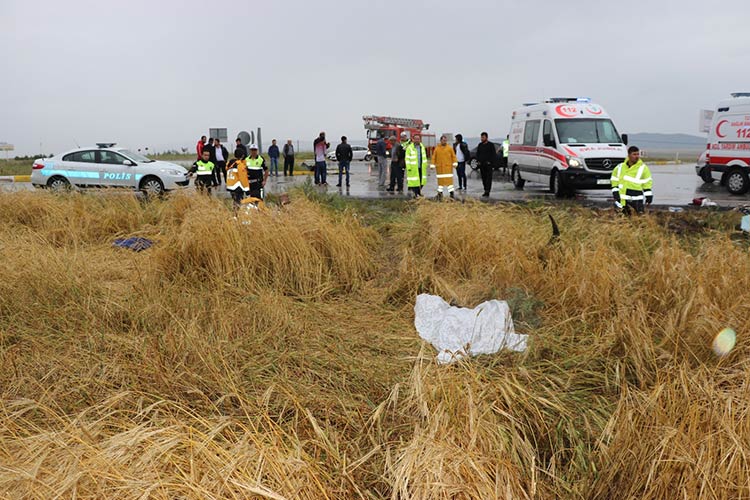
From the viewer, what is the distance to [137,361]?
3.66 metres

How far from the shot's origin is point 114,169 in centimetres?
1505

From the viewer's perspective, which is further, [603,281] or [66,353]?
[603,281]

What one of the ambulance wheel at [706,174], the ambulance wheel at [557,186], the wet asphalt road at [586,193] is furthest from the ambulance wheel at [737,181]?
the ambulance wheel at [557,186]

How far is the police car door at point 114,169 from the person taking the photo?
15.0 meters

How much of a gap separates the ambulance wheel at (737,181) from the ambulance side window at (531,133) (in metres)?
5.03

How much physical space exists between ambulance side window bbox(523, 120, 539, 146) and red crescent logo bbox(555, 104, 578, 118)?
30.4 inches

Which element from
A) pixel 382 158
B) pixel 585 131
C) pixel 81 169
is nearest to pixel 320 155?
pixel 382 158

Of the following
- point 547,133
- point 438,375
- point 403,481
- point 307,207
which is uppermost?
point 547,133

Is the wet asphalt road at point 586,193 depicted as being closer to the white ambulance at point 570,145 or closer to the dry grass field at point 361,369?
the white ambulance at point 570,145

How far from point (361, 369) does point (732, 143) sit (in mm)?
14380

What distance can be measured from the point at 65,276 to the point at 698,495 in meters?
5.27

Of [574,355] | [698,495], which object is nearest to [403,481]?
[698,495]

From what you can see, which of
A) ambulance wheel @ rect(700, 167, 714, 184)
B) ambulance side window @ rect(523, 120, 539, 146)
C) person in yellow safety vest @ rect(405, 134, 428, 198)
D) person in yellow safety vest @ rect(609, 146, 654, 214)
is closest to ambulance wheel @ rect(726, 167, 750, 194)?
ambulance wheel @ rect(700, 167, 714, 184)

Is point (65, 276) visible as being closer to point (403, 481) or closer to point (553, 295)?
point (403, 481)
